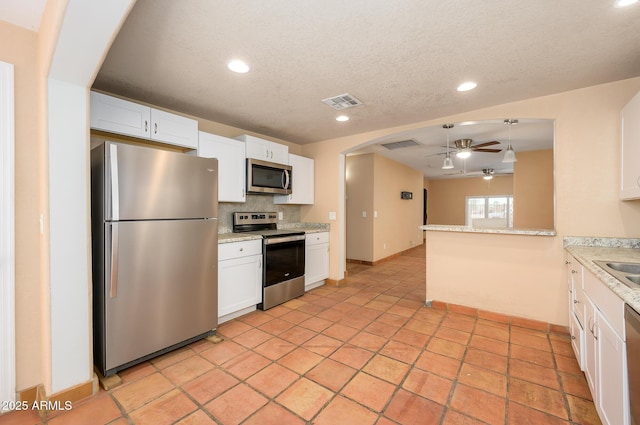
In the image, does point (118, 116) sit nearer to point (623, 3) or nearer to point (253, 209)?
point (253, 209)

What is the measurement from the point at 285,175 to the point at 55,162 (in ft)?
8.28

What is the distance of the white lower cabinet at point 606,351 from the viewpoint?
1196 mm

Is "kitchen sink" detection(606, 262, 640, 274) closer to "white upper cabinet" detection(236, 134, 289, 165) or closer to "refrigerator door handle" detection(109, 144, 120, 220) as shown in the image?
"refrigerator door handle" detection(109, 144, 120, 220)

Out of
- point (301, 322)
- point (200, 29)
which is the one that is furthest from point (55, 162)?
point (301, 322)

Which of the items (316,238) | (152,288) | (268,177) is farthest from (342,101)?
(152,288)

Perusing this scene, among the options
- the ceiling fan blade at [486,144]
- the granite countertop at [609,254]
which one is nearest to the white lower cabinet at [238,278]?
the granite countertop at [609,254]

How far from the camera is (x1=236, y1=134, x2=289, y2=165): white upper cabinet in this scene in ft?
11.7

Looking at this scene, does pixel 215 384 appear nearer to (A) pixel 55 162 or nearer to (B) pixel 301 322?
(B) pixel 301 322

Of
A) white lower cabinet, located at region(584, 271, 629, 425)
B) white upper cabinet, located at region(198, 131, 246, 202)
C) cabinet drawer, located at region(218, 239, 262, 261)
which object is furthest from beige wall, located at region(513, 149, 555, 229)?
white upper cabinet, located at region(198, 131, 246, 202)

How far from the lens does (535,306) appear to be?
9.36 ft

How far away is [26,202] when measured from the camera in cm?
178

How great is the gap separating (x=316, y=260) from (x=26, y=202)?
316 cm

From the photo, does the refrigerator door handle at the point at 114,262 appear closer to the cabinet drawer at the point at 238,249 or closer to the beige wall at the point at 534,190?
the cabinet drawer at the point at 238,249

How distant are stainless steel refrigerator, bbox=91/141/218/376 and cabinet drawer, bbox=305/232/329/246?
1.69m
